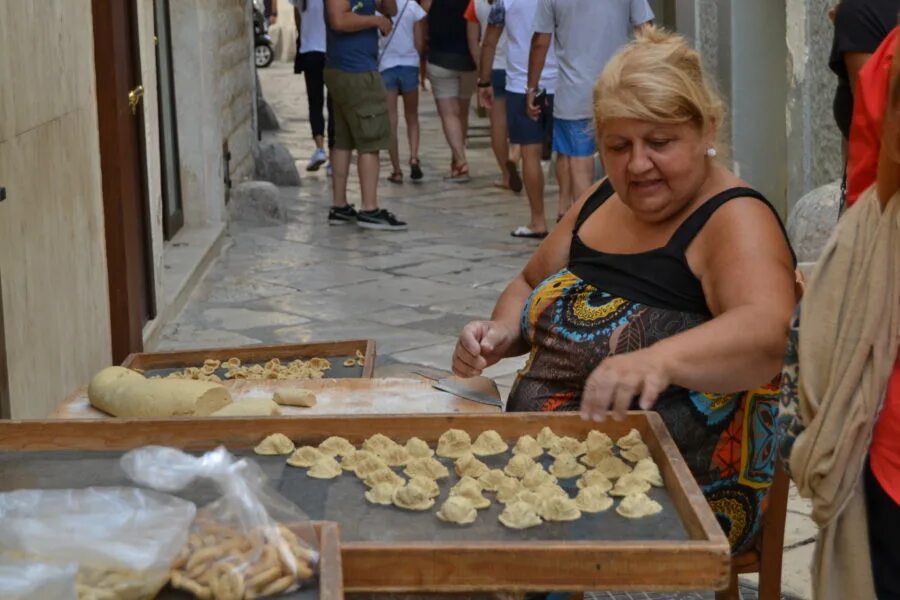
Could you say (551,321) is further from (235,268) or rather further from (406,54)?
(406,54)

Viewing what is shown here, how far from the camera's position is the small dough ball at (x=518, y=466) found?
2.33 metres

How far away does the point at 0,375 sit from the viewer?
3691mm

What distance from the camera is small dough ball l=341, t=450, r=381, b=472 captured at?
7.74ft

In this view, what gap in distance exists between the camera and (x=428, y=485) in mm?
2240

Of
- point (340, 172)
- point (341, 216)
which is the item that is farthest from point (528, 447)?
point (341, 216)

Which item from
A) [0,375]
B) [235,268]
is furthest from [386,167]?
[0,375]

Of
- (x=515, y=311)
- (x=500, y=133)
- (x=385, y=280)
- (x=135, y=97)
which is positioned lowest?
(x=385, y=280)

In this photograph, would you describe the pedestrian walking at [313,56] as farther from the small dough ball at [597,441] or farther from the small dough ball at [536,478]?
the small dough ball at [536,478]

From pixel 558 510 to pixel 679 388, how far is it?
26.3 inches

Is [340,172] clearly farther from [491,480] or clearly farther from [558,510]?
[558,510]

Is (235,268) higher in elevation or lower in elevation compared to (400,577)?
lower

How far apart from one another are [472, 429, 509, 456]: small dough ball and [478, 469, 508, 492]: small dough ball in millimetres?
120

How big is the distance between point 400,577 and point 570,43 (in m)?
6.64

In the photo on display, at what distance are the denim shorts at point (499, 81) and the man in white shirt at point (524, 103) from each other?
691mm
